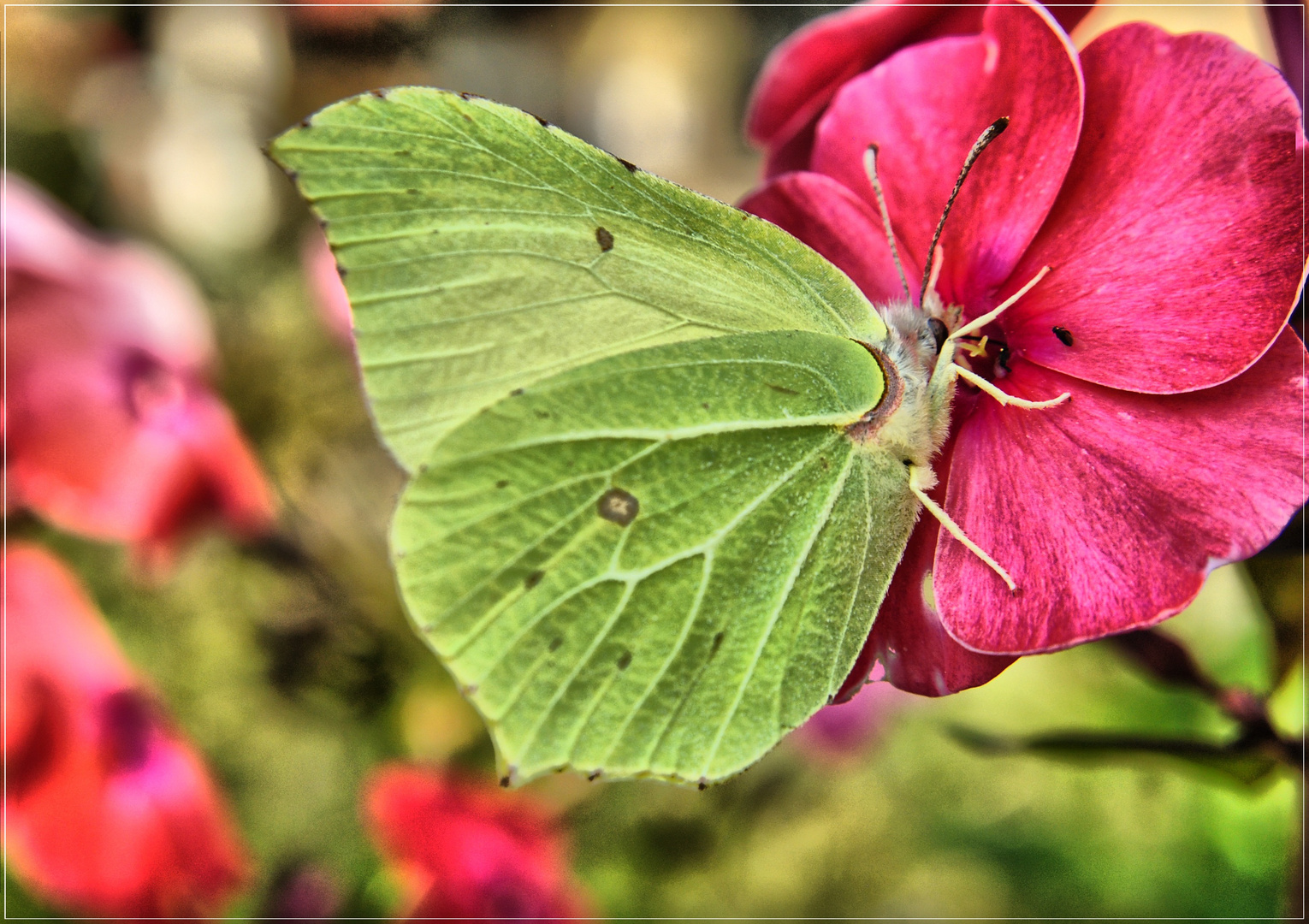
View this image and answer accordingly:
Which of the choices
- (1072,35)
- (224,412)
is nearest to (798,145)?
(1072,35)

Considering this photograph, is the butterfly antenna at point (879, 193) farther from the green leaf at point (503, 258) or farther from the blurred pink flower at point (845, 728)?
the blurred pink flower at point (845, 728)

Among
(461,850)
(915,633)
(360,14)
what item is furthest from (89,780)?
(360,14)

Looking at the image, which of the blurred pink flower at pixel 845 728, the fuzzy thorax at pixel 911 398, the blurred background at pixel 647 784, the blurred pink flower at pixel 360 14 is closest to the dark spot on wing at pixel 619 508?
the fuzzy thorax at pixel 911 398

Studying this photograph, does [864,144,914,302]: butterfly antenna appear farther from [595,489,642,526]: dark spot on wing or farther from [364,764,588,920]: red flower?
[364,764,588,920]: red flower

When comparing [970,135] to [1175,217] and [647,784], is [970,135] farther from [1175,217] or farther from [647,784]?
[647,784]

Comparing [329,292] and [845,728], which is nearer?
[329,292]

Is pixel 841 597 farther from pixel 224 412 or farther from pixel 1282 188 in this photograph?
pixel 224 412
